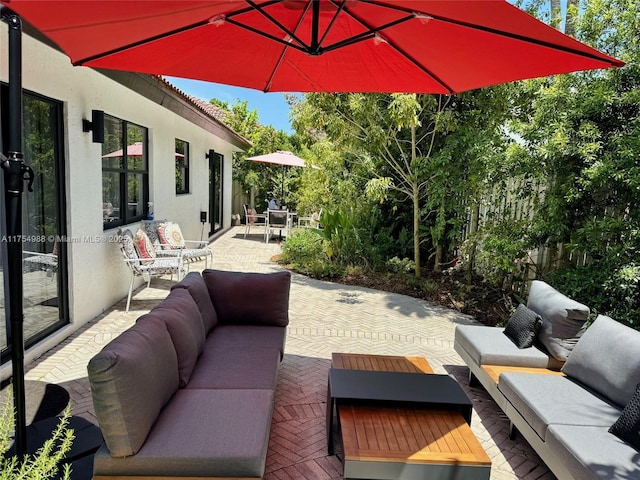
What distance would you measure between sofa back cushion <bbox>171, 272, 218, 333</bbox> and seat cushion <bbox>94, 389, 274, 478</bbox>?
49.0 inches

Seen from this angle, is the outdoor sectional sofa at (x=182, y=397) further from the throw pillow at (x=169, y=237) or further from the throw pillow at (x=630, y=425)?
the throw pillow at (x=169, y=237)

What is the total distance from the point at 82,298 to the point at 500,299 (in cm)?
608

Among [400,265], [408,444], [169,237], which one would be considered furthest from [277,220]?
[408,444]

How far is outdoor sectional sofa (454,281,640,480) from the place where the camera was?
255 centimetres

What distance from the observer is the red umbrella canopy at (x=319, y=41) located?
2.27m

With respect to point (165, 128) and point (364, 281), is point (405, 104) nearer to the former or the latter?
point (364, 281)

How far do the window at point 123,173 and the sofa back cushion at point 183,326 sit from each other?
11.1ft

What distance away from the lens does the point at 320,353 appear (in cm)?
502

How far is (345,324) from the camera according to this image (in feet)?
20.2

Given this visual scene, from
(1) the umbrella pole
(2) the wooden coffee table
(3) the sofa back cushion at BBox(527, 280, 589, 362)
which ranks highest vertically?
(1) the umbrella pole

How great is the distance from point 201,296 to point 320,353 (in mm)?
1715

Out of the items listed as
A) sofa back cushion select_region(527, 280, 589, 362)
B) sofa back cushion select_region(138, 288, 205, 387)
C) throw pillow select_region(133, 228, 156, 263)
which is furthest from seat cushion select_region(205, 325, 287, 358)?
throw pillow select_region(133, 228, 156, 263)

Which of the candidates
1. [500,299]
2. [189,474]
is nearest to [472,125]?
[500,299]

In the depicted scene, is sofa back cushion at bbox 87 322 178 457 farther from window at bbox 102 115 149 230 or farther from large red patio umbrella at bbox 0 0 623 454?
window at bbox 102 115 149 230
